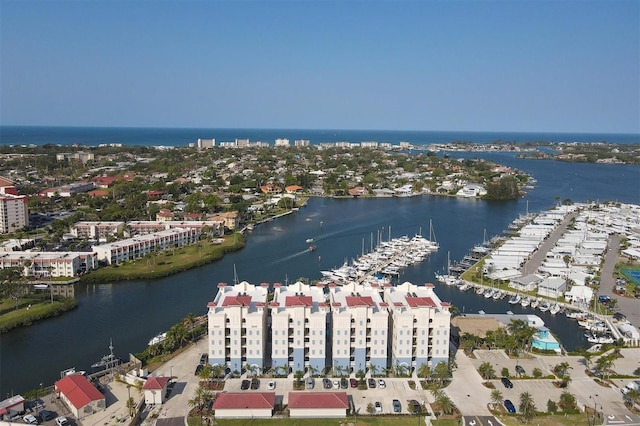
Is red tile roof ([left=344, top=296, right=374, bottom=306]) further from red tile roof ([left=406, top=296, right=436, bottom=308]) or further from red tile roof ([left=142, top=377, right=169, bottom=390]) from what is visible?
red tile roof ([left=142, top=377, right=169, bottom=390])

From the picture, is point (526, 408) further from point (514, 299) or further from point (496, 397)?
point (514, 299)

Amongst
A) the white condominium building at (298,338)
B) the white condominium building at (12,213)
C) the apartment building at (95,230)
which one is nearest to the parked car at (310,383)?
the white condominium building at (298,338)

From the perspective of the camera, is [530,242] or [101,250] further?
[530,242]

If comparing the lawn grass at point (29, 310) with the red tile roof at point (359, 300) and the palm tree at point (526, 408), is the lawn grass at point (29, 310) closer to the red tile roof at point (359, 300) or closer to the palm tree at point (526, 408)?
the red tile roof at point (359, 300)

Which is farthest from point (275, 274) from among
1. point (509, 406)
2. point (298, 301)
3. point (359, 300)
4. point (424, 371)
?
point (509, 406)

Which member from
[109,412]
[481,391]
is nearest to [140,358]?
[109,412]

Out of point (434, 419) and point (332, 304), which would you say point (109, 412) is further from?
point (434, 419)
